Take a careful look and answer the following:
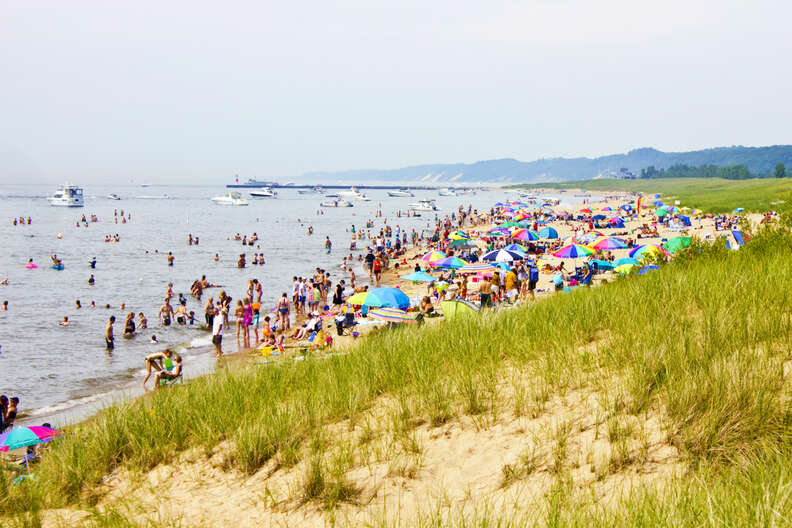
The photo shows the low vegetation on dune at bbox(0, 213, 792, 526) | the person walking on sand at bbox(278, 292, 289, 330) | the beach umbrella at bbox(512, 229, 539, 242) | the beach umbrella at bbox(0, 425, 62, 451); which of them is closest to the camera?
the low vegetation on dune at bbox(0, 213, 792, 526)

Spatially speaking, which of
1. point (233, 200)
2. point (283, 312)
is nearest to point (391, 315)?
point (283, 312)

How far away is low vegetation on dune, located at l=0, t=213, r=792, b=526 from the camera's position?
3.55m

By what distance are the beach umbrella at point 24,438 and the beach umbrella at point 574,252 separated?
781 inches

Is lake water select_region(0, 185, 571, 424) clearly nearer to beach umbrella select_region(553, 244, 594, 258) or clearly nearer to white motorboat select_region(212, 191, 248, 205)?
beach umbrella select_region(553, 244, 594, 258)

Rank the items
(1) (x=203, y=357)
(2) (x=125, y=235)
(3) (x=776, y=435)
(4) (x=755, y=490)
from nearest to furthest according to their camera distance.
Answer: (4) (x=755, y=490) < (3) (x=776, y=435) < (1) (x=203, y=357) < (2) (x=125, y=235)

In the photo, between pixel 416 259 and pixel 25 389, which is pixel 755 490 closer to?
pixel 25 389

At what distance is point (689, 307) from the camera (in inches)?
260

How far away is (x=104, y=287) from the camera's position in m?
30.6

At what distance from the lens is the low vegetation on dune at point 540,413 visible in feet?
11.7

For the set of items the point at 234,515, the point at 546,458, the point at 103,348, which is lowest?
the point at 103,348

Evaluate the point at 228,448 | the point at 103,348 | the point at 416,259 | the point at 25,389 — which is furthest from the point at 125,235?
the point at 228,448

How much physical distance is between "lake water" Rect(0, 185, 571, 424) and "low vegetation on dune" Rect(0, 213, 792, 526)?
2007mm

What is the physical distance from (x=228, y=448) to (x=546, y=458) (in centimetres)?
288

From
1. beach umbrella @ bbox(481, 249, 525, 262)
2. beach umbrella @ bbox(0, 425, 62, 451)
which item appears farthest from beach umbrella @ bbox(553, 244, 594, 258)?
beach umbrella @ bbox(0, 425, 62, 451)
